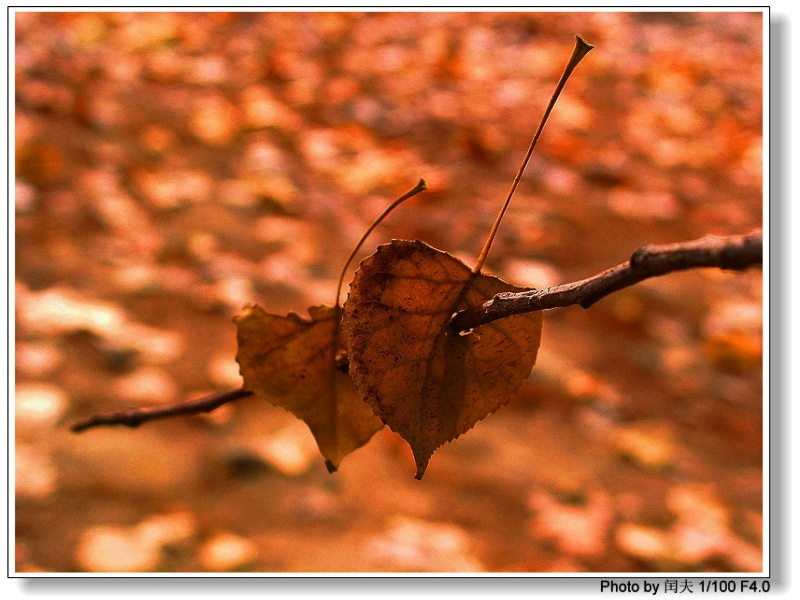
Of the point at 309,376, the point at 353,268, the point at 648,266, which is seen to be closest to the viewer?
the point at 648,266

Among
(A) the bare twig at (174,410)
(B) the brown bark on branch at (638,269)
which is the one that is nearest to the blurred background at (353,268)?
(A) the bare twig at (174,410)

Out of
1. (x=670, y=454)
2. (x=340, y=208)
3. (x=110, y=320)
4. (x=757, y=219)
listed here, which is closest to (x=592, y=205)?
(x=757, y=219)

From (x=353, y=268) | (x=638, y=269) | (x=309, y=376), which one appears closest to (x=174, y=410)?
(x=309, y=376)

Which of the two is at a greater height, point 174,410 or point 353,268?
point 353,268

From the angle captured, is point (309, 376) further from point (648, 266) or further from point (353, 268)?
point (353, 268)

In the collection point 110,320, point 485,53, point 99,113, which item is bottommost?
point 110,320

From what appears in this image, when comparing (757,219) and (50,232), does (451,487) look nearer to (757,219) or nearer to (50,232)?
(50,232)
